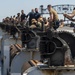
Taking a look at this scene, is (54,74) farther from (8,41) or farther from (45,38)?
(8,41)

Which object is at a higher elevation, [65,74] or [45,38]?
[45,38]

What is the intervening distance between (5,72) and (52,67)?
24.4 feet

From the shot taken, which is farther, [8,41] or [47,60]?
[8,41]

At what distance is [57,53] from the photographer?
291 inches

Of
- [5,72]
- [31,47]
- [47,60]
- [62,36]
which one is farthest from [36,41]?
[47,60]

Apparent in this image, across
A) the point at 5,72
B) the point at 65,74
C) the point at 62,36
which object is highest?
the point at 62,36

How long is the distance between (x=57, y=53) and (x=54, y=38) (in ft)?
1.20

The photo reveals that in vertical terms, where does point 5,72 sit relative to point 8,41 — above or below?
below

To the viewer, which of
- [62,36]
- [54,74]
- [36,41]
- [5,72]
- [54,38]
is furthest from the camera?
[5,72]

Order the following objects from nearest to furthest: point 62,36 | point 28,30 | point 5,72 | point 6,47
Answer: point 62,36 < point 28,30 < point 5,72 < point 6,47

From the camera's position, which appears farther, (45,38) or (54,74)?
(45,38)

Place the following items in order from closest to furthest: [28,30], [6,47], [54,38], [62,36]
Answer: [54,38] < [62,36] < [28,30] < [6,47]

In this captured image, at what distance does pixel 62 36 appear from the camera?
853 centimetres

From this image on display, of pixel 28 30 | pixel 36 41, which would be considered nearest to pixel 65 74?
pixel 36 41
